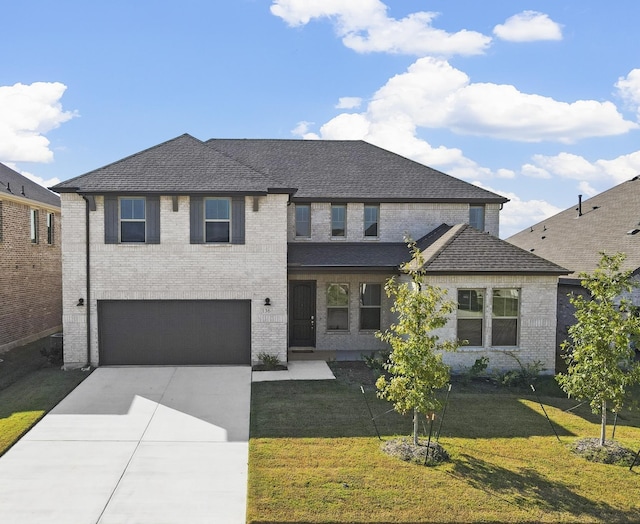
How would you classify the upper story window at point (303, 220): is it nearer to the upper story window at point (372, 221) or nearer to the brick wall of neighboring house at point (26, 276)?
the upper story window at point (372, 221)

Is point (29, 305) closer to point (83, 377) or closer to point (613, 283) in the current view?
point (83, 377)

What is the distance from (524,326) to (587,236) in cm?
948

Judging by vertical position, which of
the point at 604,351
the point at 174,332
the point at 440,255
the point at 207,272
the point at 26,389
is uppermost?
the point at 440,255

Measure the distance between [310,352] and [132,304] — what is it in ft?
19.2

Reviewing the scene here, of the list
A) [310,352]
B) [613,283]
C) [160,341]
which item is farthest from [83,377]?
[613,283]

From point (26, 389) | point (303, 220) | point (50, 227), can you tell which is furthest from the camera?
point (50, 227)

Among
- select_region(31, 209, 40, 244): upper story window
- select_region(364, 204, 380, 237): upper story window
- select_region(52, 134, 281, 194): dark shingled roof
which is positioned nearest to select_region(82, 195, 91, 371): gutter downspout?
select_region(52, 134, 281, 194): dark shingled roof

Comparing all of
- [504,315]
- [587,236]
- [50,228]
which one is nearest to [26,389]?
[50,228]

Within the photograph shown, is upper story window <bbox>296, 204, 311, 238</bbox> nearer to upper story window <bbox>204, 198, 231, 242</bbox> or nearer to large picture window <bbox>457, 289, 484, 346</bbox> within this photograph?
upper story window <bbox>204, 198, 231, 242</bbox>

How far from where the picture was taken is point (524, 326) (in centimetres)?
1423

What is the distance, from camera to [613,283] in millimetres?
9320

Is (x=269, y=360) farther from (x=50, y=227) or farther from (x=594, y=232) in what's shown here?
(x=594, y=232)

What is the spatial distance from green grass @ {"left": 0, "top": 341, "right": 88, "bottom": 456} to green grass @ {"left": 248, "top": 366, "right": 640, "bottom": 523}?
4.49 metres

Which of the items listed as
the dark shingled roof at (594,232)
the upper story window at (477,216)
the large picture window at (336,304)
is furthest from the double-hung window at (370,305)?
the dark shingled roof at (594,232)
